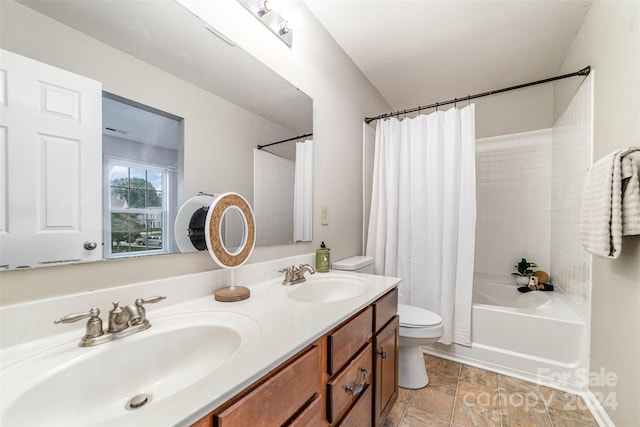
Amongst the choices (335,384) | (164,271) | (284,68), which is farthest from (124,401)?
(284,68)

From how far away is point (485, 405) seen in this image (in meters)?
1.56

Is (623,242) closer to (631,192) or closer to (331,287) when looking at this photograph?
(631,192)

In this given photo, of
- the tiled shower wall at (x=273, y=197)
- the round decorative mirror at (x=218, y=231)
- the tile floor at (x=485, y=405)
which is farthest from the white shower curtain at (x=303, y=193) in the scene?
the tile floor at (x=485, y=405)

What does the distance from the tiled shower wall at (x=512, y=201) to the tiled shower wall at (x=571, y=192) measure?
10cm

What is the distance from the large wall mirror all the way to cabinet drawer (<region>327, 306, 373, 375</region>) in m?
0.63

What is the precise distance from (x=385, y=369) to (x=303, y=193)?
1.03m

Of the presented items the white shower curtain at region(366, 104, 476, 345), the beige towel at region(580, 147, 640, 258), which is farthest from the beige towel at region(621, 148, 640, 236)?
the white shower curtain at region(366, 104, 476, 345)

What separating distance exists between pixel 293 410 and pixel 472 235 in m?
1.73

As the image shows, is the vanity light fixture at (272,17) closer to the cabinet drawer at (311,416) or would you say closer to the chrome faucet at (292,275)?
the chrome faucet at (292,275)

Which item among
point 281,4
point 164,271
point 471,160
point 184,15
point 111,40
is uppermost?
point 281,4

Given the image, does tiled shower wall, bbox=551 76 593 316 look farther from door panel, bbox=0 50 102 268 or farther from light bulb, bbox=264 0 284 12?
door panel, bbox=0 50 102 268

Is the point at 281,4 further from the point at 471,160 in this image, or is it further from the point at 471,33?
the point at 471,160

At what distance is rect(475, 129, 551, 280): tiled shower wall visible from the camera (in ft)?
8.67

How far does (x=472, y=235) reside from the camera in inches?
75.4
